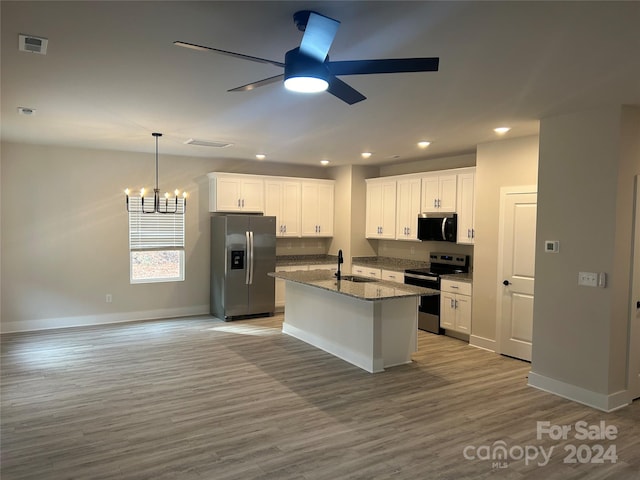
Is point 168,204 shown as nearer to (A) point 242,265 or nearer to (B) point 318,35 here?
(A) point 242,265

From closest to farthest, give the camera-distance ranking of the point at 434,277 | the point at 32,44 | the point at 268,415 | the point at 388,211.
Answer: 1. the point at 32,44
2. the point at 268,415
3. the point at 434,277
4. the point at 388,211

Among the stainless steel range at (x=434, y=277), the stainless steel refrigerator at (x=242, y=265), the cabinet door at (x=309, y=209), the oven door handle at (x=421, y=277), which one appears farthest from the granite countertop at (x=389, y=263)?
the stainless steel refrigerator at (x=242, y=265)

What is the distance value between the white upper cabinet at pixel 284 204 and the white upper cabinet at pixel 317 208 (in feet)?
0.48

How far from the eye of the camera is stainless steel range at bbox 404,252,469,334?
6461 mm

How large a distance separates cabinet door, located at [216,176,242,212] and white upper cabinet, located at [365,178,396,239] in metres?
2.36

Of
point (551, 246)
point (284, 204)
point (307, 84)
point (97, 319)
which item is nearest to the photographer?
point (307, 84)

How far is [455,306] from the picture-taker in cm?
614

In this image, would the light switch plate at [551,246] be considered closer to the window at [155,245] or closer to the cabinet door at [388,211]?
the cabinet door at [388,211]

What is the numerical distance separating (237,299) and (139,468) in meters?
4.34

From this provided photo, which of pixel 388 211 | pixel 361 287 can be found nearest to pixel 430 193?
pixel 388 211

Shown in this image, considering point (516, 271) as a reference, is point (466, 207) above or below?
above

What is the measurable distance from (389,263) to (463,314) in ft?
6.57

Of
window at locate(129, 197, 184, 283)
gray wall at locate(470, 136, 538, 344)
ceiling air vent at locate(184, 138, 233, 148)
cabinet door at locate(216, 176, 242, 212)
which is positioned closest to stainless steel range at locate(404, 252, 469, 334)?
gray wall at locate(470, 136, 538, 344)

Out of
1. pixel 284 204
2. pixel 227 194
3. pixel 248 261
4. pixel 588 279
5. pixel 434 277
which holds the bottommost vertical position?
pixel 434 277
